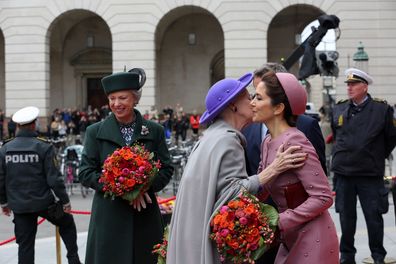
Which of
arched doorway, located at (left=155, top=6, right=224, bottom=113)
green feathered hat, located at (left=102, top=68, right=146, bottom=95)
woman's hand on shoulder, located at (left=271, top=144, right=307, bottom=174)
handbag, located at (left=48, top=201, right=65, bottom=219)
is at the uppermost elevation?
arched doorway, located at (left=155, top=6, right=224, bottom=113)

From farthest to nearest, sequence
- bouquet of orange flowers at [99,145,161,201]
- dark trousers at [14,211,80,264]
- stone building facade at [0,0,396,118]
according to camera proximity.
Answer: stone building facade at [0,0,396,118] < dark trousers at [14,211,80,264] < bouquet of orange flowers at [99,145,161,201]

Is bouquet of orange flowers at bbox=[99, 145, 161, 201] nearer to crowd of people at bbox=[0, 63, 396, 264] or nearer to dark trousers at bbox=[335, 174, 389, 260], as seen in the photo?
crowd of people at bbox=[0, 63, 396, 264]

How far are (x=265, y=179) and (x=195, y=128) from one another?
28.6 meters

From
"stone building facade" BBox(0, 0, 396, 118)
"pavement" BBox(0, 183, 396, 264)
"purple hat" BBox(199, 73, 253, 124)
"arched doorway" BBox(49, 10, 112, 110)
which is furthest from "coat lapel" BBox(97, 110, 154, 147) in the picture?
"arched doorway" BBox(49, 10, 112, 110)

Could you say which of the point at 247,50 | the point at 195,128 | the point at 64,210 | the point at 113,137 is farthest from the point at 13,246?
the point at 247,50

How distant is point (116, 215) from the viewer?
196 inches

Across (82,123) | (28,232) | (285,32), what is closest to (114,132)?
(28,232)

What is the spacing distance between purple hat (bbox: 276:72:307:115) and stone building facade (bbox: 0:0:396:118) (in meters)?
29.2

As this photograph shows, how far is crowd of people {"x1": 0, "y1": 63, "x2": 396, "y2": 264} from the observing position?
11.2 ft

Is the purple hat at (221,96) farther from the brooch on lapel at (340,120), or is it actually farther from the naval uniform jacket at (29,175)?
the brooch on lapel at (340,120)

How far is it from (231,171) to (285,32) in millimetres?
35674

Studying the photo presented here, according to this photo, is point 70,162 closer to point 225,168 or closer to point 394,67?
point 225,168

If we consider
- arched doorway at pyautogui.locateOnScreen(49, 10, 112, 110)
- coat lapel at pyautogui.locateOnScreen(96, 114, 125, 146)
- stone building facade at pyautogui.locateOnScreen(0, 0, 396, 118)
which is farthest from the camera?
arched doorway at pyautogui.locateOnScreen(49, 10, 112, 110)

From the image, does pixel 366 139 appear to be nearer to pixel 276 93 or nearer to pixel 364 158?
pixel 364 158
